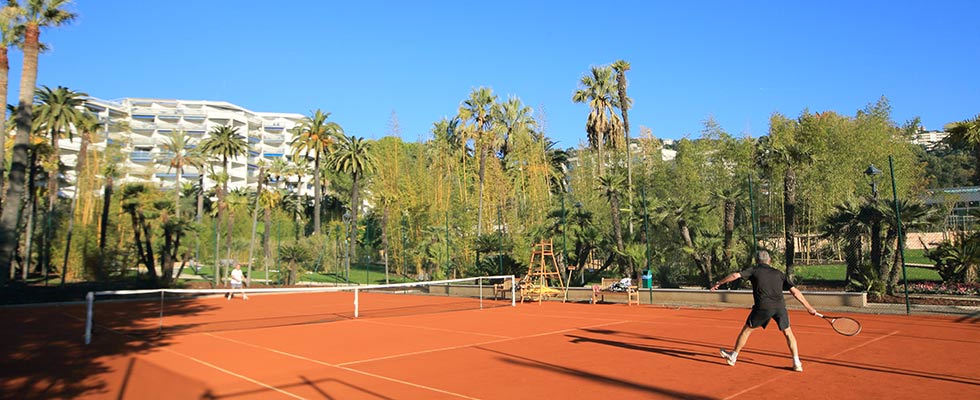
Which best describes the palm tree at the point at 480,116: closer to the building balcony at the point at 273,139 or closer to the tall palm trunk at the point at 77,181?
the tall palm trunk at the point at 77,181

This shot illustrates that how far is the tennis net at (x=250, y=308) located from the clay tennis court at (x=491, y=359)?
10.9 inches

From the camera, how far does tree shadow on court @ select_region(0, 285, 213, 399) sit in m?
7.33

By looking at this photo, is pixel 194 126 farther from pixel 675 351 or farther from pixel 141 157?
pixel 675 351

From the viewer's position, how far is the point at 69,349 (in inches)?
406

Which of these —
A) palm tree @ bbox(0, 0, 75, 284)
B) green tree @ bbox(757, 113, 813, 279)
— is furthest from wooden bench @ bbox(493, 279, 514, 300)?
palm tree @ bbox(0, 0, 75, 284)

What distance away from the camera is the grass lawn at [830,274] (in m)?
20.8

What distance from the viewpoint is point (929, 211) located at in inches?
608

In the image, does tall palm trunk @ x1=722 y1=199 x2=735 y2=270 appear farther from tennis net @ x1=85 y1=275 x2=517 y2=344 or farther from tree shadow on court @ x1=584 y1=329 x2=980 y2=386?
tree shadow on court @ x1=584 y1=329 x2=980 y2=386

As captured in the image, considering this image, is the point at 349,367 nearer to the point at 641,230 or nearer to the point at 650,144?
the point at 641,230

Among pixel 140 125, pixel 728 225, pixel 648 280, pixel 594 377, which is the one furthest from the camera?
pixel 140 125

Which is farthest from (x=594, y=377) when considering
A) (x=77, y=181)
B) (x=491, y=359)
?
(x=77, y=181)

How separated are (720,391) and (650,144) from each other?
3402 cm

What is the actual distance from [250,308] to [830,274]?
2099cm

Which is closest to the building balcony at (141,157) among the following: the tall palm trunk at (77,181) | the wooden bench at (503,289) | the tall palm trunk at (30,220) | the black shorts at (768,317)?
the tall palm trunk at (77,181)
